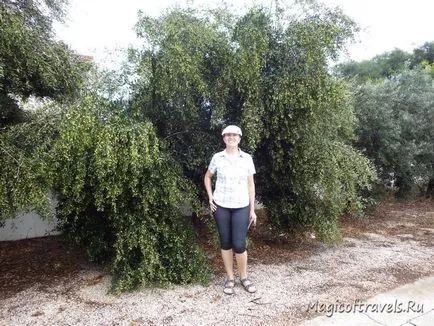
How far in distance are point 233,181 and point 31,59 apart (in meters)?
2.43

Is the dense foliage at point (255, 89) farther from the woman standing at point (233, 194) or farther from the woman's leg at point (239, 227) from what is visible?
the woman's leg at point (239, 227)

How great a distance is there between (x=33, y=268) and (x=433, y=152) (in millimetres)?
8552

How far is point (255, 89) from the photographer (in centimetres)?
466

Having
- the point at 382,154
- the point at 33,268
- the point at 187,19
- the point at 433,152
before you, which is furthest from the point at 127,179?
the point at 433,152

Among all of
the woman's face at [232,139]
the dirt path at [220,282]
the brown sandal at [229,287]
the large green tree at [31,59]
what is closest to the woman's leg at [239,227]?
the brown sandal at [229,287]

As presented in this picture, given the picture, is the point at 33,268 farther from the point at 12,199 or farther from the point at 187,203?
the point at 187,203

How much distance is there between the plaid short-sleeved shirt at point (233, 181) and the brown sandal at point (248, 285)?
910 millimetres

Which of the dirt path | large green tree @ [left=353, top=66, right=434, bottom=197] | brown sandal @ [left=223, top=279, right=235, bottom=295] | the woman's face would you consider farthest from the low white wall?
large green tree @ [left=353, top=66, right=434, bottom=197]

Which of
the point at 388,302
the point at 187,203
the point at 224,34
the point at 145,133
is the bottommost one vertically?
the point at 388,302

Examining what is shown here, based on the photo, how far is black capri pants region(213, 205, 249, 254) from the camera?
3.96 meters

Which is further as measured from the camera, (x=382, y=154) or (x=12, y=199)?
(x=382, y=154)

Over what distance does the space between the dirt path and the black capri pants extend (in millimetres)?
579

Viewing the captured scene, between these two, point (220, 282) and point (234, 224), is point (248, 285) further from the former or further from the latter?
point (234, 224)

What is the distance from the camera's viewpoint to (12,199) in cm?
367
